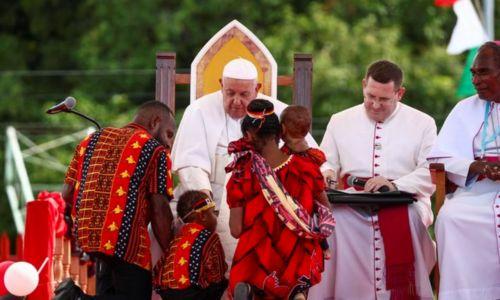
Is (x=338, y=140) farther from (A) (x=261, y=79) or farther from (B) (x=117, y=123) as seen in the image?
(B) (x=117, y=123)

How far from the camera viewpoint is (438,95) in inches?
999

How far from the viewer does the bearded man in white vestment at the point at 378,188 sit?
33.5 ft

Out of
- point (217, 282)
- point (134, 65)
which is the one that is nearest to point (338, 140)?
point (217, 282)

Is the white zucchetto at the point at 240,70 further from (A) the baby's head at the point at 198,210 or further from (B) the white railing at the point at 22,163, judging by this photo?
(B) the white railing at the point at 22,163

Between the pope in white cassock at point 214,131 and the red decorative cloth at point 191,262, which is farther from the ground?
the pope in white cassock at point 214,131

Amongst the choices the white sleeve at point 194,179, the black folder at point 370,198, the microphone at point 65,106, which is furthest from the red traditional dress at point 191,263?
the microphone at point 65,106

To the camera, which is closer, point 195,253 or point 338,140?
point 195,253

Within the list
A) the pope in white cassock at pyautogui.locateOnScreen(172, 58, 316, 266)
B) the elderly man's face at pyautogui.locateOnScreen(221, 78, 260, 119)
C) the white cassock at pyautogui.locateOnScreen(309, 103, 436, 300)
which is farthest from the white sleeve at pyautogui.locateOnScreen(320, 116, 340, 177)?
the elderly man's face at pyautogui.locateOnScreen(221, 78, 260, 119)

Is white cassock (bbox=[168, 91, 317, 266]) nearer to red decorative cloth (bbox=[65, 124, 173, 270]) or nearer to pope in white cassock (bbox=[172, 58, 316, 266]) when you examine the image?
pope in white cassock (bbox=[172, 58, 316, 266])

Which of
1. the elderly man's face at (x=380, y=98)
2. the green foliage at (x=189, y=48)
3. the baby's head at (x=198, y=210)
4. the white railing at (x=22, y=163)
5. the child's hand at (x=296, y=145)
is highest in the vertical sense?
the elderly man's face at (x=380, y=98)

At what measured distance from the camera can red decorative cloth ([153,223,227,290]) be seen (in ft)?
31.4

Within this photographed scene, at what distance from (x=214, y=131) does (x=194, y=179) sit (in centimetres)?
46

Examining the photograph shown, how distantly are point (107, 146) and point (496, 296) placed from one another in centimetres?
245

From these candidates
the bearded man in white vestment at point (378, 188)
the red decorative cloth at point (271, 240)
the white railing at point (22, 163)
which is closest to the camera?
the red decorative cloth at point (271, 240)
